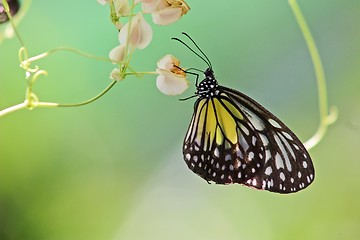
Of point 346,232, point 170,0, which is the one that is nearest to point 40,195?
point 346,232

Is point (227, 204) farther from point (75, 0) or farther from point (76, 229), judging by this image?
point (75, 0)

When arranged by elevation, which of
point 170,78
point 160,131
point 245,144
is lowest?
point 160,131

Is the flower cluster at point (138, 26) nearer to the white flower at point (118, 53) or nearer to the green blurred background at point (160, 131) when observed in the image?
the white flower at point (118, 53)

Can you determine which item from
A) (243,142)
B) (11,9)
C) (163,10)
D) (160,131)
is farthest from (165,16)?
(160,131)

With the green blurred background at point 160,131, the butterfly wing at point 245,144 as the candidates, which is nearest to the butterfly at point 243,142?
the butterfly wing at point 245,144

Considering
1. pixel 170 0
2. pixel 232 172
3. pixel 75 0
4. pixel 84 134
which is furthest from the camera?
pixel 84 134

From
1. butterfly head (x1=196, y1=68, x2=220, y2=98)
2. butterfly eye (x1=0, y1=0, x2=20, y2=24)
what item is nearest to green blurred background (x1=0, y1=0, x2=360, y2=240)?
butterfly head (x1=196, y1=68, x2=220, y2=98)

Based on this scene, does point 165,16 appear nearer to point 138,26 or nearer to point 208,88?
point 138,26
